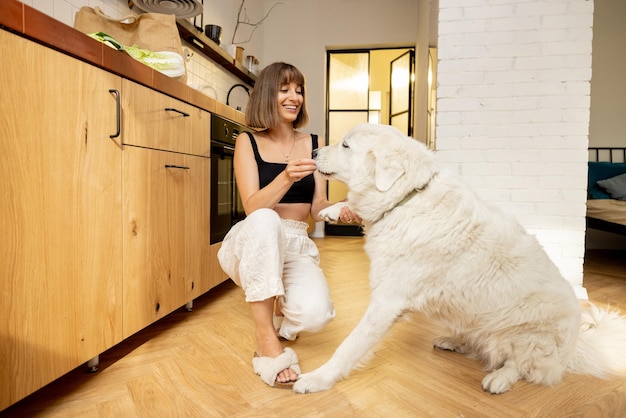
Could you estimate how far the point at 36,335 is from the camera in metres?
1.04

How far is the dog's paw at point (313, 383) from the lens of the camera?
1274mm

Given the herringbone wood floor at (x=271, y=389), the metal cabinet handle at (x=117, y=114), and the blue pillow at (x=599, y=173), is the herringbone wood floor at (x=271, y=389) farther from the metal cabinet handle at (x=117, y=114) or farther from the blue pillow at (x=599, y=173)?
the blue pillow at (x=599, y=173)

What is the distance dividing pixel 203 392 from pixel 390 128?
116 centimetres

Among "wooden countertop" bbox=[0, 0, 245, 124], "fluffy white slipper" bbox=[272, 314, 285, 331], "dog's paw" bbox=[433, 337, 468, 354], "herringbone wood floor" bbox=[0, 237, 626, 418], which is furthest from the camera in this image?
"fluffy white slipper" bbox=[272, 314, 285, 331]

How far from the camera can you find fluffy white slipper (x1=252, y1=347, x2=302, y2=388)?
51.7 inches

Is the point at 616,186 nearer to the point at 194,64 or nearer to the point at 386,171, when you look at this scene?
the point at 386,171

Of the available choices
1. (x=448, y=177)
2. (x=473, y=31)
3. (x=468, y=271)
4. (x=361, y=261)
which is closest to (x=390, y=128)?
(x=448, y=177)

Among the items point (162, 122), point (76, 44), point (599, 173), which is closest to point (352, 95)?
point (599, 173)

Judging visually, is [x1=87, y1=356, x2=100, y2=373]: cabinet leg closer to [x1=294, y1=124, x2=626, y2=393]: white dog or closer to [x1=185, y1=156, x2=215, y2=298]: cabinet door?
[x1=185, y1=156, x2=215, y2=298]: cabinet door

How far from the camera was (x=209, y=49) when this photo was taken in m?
3.48

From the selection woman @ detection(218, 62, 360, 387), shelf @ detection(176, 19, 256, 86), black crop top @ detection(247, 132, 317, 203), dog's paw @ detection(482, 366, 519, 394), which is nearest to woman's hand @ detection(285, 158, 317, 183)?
woman @ detection(218, 62, 360, 387)

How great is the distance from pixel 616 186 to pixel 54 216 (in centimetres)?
466

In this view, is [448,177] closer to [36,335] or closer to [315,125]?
[36,335]

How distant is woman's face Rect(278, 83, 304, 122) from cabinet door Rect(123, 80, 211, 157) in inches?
20.7
